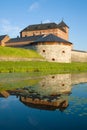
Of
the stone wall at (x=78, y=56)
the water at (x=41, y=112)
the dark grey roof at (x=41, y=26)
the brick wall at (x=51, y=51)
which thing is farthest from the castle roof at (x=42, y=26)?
the water at (x=41, y=112)

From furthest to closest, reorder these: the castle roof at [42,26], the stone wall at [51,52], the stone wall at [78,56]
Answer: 1. the castle roof at [42,26]
2. the stone wall at [78,56]
3. the stone wall at [51,52]

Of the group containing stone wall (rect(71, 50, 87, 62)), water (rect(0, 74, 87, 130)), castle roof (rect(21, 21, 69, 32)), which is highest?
castle roof (rect(21, 21, 69, 32))

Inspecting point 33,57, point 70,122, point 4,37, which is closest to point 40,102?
point 70,122

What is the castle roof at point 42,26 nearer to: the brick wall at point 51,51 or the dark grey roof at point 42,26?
the dark grey roof at point 42,26

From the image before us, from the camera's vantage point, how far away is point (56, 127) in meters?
6.09

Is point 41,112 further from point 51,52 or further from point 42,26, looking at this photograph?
point 42,26

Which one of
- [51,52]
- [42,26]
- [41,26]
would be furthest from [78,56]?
[41,26]

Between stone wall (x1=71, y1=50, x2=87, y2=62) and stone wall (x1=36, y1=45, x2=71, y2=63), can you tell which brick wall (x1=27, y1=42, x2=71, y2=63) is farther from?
stone wall (x1=71, y1=50, x2=87, y2=62)

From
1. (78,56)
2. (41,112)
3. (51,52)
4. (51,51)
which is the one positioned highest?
(51,51)

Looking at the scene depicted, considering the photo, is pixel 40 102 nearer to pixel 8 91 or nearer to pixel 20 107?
pixel 20 107

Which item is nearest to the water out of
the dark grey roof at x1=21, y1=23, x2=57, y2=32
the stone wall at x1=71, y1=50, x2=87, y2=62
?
the stone wall at x1=71, y1=50, x2=87, y2=62

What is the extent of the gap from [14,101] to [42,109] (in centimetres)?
182

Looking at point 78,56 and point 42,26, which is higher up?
point 42,26

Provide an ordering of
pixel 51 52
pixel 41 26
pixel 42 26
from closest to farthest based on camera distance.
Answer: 1. pixel 51 52
2. pixel 42 26
3. pixel 41 26
